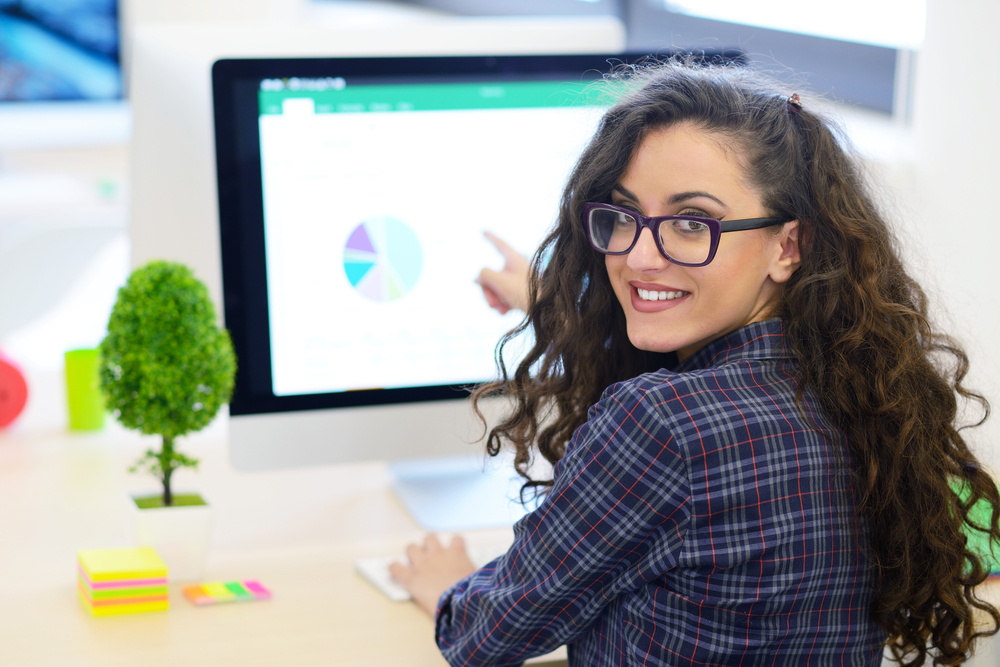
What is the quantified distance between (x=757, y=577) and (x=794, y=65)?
1.94m

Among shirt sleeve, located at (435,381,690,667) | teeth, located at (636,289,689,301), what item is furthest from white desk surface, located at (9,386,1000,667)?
teeth, located at (636,289,689,301)

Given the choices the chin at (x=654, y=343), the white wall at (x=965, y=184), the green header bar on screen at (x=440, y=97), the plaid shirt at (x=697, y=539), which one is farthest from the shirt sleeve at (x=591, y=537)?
the white wall at (x=965, y=184)

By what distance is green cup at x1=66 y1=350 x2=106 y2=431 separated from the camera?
1.48 m

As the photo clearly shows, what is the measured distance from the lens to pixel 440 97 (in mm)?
1206

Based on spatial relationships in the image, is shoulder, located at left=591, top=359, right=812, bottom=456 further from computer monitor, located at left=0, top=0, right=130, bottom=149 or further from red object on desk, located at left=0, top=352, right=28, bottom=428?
computer monitor, located at left=0, top=0, right=130, bottom=149

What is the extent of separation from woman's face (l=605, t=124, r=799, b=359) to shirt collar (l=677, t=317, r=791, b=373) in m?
0.02

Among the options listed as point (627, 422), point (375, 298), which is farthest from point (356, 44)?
point (627, 422)

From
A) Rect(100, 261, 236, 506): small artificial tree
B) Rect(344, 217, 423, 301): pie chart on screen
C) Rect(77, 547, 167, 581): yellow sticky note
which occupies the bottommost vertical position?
Rect(77, 547, 167, 581): yellow sticky note

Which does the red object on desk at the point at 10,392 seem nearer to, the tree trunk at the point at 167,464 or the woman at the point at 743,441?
the tree trunk at the point at 167,464

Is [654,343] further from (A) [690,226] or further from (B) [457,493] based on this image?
(B) [457,493]

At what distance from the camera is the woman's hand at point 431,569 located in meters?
0.97

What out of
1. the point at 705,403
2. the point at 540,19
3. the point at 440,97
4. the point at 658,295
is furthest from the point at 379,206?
the point at 540,19

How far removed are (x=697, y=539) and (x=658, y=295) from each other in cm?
24

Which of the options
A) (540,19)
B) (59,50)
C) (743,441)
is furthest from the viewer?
(59,50)
